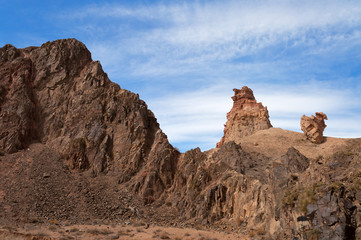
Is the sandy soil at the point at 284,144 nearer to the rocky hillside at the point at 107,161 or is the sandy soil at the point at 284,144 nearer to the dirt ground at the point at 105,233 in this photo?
the rocky hillside at the point at 107,161

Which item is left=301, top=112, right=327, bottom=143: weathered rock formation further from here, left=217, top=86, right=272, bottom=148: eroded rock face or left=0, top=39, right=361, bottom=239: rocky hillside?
left=217, top=86, right=272, bottom=148: eroded rock face

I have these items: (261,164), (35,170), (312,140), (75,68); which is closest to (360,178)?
(261,164)

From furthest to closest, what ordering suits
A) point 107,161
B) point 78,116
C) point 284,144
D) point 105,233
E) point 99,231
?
1. point 284,144
2. point 78,116
3. point 107,161
4. point 99,231
5. point 105,233

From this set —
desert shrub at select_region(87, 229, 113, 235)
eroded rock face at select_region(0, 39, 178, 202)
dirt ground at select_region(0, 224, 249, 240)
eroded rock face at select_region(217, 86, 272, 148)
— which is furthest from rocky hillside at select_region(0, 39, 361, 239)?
eroded rock face at select_region(217, 86, 272, 148)

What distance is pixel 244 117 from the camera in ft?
235

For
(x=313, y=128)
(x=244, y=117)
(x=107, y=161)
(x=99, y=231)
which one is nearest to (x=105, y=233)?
(x=99, y=231)

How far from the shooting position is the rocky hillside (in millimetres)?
35625

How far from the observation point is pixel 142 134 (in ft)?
155

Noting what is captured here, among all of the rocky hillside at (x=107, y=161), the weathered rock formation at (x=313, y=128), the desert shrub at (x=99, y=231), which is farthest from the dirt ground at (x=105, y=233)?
the weathered rock formation at (x=313, y=128)

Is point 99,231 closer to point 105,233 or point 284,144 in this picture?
point 105,233

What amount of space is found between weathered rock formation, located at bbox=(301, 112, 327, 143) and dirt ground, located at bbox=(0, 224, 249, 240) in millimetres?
31064

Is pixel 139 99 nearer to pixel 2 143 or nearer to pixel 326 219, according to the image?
pixel 2 143

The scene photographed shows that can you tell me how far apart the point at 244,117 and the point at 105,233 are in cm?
4738

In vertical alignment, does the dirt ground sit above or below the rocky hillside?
below
